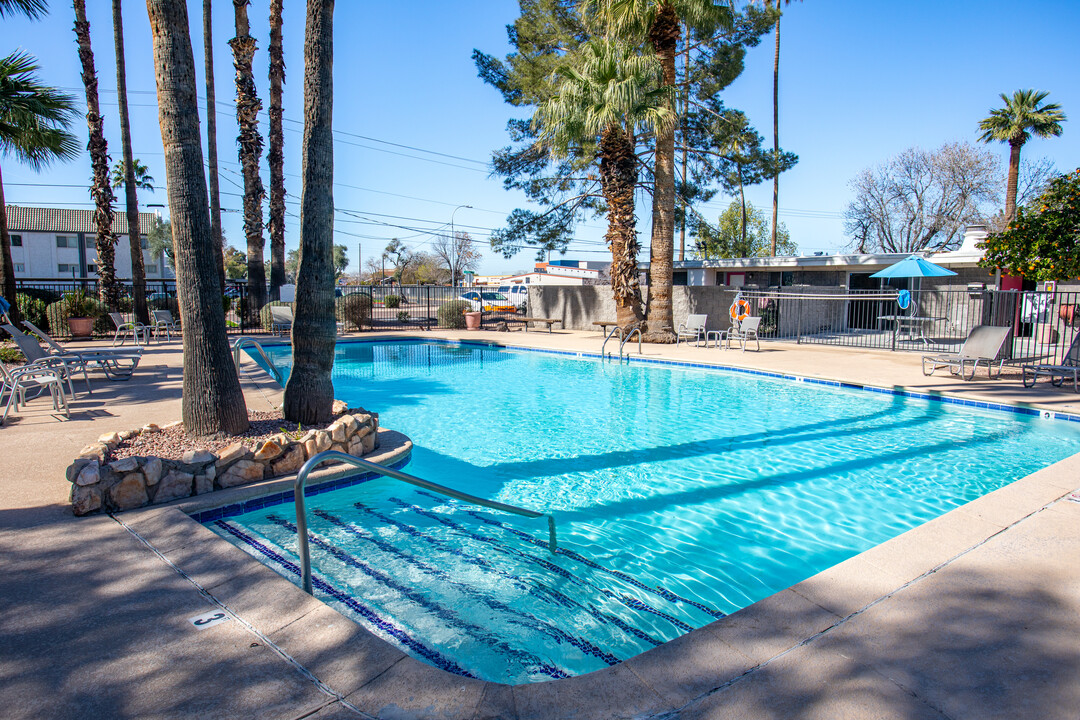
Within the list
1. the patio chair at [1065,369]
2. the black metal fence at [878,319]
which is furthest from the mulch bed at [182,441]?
the black metal fence at [878,319]

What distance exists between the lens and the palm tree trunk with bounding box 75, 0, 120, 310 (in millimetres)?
15430

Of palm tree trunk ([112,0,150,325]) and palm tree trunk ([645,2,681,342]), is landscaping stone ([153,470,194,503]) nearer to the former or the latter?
palm tree trunk ([645,2,681,342])

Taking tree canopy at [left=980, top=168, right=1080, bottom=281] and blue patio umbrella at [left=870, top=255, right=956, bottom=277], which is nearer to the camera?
tree canopy at [left=980, top=168, right=1080, bottom=281]

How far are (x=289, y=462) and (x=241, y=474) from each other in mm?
373

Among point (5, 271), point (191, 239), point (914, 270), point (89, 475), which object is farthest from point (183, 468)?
point (914, 270)

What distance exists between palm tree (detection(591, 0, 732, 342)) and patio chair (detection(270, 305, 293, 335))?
10080 mm

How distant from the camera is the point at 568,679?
225 centimetres

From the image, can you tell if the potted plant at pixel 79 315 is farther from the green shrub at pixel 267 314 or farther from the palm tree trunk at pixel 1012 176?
the palm tree trunk at pixel 1012 176

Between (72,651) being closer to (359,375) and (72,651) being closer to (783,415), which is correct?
(783,415)

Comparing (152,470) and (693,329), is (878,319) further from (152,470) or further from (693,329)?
(152,470)

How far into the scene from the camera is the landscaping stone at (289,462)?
4738mm

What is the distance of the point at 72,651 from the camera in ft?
7.75

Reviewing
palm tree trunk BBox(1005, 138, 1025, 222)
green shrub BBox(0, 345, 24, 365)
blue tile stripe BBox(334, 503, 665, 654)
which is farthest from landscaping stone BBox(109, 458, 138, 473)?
palm tree trunk BBox(1005, 138, 1025, 222)

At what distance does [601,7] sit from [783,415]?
12.8m
